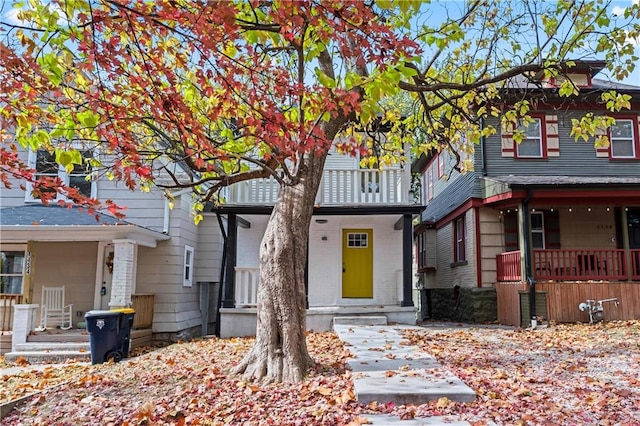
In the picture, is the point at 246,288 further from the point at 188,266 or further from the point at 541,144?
the point at 541,144

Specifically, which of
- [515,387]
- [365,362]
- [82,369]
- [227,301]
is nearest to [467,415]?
[515,387]

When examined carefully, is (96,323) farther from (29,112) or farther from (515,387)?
(515,387)

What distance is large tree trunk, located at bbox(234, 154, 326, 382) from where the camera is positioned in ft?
18.8

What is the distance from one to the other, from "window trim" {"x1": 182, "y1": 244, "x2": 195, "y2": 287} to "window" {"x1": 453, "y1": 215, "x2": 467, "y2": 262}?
8.35 metres

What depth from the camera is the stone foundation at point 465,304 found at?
13.2 metres

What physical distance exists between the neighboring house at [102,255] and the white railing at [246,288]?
6.28ft

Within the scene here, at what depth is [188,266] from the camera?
13.3 meters

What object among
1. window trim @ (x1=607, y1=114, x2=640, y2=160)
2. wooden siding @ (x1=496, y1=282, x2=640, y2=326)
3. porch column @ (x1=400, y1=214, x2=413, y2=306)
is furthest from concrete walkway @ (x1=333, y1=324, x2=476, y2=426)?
window trim @ (x1=607, y1=114, x2=640, y2=160)

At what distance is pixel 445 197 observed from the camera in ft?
57.7

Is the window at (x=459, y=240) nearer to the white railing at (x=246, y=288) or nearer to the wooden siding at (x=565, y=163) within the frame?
the wooden siding at (x=565, y=163)

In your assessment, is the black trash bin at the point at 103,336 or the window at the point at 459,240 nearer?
the black trash bin at the point at 103,336

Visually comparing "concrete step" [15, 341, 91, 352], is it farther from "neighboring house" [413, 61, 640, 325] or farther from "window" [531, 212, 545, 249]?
"window" [531, 212, 545, 249]

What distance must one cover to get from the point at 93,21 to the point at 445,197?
14939 millimetres

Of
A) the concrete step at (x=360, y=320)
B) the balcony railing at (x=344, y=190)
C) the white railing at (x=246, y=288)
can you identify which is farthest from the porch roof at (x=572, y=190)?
the white railing at (x=246, y=288)
